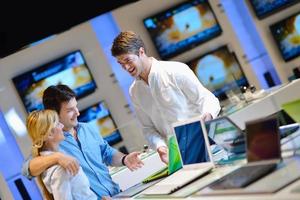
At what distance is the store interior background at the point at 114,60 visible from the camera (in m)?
6.16

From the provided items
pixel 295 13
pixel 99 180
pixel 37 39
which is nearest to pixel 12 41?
pixel 37 39

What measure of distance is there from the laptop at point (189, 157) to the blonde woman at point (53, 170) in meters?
0.45

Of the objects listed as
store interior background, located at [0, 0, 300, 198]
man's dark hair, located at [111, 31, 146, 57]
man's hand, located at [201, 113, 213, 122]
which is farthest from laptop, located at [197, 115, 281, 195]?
store interior background, located at [0, 0, 300, 198]

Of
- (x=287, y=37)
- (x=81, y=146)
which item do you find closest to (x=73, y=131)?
(x=81, y=146)

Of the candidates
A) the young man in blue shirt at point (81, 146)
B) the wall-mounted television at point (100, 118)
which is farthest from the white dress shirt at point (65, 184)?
the wall-mounted television at point (100, 118)

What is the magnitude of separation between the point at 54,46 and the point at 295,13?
3325 mm

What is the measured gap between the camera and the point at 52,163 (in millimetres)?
2875

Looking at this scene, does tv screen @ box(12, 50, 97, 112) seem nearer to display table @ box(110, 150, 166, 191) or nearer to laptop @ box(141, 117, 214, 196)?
display table @ box(110, 150, 166, 191)

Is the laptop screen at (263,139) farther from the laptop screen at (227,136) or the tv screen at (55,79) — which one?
the tv screen at (55,79)

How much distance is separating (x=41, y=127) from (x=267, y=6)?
16.7 ft

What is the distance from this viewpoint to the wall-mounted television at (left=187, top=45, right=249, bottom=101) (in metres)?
6.87

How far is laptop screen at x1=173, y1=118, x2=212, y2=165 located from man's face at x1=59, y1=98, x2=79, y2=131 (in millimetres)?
800

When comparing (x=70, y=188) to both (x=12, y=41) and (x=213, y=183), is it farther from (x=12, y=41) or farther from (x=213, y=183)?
(x=12, y=41)

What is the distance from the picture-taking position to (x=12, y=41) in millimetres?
6023
